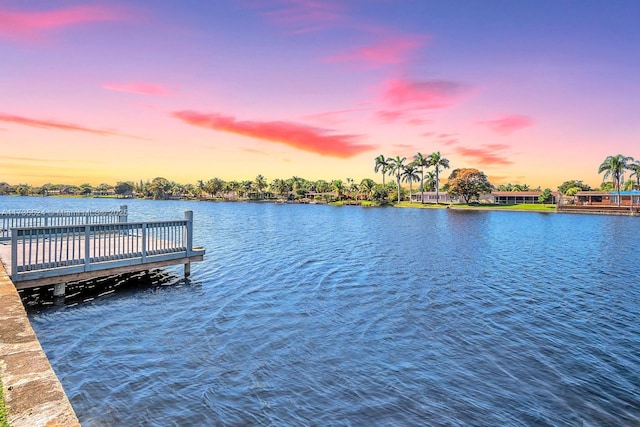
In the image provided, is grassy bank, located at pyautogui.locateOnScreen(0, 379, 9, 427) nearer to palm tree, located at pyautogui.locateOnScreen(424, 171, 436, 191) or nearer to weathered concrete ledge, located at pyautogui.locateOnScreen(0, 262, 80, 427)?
weathered concrete ledge, located at pyautogui.locateOnScreen(0, 262, 80, 427)

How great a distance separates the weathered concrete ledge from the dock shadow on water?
548cm

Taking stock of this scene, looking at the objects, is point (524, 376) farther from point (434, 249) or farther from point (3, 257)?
point (434, 249)

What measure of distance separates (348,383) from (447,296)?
8.20 metres

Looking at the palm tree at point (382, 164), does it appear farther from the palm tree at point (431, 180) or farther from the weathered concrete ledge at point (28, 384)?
the weathered concrete ledge at point (28, 384)

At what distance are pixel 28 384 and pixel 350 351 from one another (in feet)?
20.6

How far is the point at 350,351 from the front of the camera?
8.88 meters

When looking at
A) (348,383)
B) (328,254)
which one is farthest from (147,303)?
(328,254)

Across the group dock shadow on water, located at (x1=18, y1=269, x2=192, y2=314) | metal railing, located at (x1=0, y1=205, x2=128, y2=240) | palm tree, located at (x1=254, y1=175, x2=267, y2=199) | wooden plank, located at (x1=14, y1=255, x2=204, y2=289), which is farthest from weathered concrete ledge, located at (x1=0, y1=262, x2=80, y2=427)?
palm tree, located at (x1=254, y1=175, x2=267, y2=199)

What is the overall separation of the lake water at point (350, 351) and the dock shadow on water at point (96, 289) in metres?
0.31

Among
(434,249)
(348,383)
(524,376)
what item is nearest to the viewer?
(348,383)

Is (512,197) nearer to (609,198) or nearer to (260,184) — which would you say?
(609,198)

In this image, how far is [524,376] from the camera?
25.8 ft

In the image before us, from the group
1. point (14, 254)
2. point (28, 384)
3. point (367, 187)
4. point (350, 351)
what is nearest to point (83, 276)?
point (14, 254)

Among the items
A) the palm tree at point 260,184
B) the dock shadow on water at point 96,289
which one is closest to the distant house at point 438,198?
the palm tree at point 260,184
